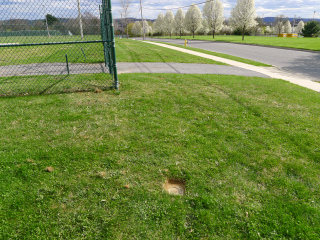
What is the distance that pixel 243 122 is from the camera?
15.1ft

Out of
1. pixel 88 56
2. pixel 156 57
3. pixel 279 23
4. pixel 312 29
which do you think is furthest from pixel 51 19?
pixel 279 23

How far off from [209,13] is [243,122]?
5168 cm

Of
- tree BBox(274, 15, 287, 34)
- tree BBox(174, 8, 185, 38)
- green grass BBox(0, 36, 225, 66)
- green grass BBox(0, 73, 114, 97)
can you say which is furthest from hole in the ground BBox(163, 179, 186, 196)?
tree BBox(274, 15, 287, 34)

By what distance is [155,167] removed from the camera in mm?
3180

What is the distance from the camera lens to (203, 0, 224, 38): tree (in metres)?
48.6

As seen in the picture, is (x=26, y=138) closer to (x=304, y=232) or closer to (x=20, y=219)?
(x=20, y=219)

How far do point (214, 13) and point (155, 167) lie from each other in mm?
53110

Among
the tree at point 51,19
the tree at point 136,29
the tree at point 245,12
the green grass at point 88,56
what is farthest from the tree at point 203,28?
the tree at point 51,19

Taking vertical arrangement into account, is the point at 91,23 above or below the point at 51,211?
above

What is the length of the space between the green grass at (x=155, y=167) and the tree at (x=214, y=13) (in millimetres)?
49086

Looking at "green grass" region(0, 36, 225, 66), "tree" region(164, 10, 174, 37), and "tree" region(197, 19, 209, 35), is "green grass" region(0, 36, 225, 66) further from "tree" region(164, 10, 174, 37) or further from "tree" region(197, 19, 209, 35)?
"tree" region(164, 10, 174, 37)

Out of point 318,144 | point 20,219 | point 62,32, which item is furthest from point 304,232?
point 62,32

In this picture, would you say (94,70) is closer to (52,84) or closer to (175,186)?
(52,84)

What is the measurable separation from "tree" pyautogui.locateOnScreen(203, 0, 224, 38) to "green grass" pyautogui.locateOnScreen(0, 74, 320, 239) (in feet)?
161
